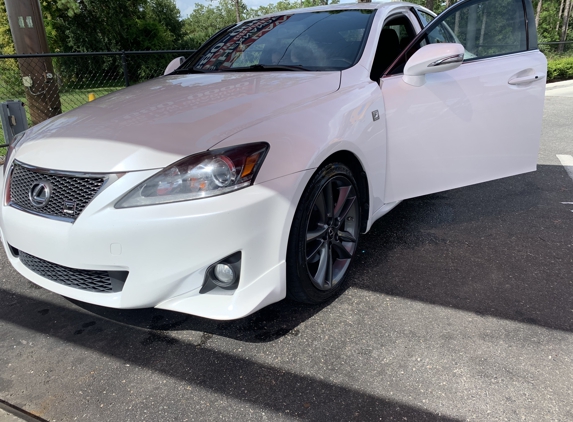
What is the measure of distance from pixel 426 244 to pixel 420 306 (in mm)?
894

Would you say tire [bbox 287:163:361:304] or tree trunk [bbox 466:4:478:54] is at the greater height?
tree trunk [bbox 466:4:478:54]

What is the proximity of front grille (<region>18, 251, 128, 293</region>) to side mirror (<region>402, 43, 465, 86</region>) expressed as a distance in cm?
208

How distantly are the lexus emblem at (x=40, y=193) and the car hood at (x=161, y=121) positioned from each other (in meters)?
0.09

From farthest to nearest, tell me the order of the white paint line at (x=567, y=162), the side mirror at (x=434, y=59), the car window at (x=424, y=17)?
the white paint line at (x=567, y=162) < the car window at (x=424, y=17) < the side mirror at (x=434, y=59)

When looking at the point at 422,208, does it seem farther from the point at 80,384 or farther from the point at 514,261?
the point at 80,384

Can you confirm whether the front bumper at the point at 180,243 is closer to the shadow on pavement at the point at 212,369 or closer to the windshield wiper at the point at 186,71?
the shadow on pavement at the point at 212,369

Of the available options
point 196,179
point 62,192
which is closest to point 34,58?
point 62,192

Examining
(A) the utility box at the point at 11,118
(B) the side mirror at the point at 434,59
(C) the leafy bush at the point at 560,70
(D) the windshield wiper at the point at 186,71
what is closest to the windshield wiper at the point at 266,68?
(D) the windshield wiper at the point at 186,71

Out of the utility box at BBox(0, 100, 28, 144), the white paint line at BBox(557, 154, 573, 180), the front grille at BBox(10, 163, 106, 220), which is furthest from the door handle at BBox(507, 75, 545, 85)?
the utility box at BBox(0, 100, 28, 144)

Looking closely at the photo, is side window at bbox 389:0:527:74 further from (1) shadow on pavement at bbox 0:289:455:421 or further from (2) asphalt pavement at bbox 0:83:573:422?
(1) shadow on pavement at bbox 0:289:455:421

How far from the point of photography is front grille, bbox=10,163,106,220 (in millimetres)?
2004

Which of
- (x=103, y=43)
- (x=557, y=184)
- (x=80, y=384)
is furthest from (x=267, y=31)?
(x=103, y=43)

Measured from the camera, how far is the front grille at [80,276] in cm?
206

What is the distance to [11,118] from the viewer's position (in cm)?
575
